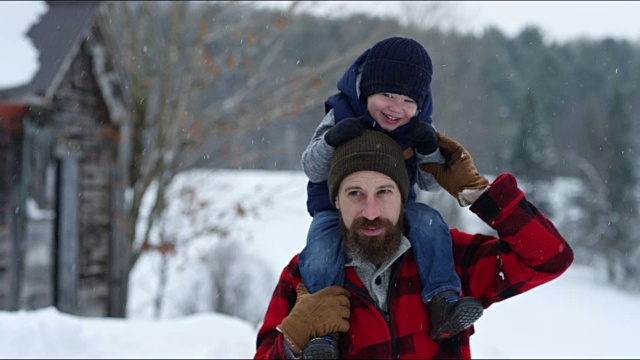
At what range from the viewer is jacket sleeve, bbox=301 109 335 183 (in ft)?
6.59

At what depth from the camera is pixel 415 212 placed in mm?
2002

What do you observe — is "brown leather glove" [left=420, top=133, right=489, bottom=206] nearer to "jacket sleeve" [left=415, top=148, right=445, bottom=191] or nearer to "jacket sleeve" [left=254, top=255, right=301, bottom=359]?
"jacket sleeve" [left=415, top=148, right=445, bottom=191]

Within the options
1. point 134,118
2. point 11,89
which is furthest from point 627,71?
point 11,89

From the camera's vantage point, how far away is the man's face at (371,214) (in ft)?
6.22

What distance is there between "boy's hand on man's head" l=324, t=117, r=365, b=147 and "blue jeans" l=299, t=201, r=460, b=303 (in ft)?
1.00

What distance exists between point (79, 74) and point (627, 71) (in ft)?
106

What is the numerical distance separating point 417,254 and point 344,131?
1.42 feet

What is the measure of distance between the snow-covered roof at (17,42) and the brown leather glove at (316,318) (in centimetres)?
582

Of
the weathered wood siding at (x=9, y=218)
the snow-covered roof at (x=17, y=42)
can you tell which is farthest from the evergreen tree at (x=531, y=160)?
the weathered wood siding at (x=9, y=218)

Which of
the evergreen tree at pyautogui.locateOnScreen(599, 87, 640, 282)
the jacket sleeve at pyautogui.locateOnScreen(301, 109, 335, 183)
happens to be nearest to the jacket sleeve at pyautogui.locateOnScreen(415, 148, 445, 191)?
the jacket sleeve at pyautogui.locateOnScreen(301, 109, 335, 183)

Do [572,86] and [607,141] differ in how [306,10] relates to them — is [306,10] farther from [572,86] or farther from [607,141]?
[572,86]

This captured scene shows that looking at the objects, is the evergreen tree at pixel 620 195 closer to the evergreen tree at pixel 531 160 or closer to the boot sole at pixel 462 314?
the evergreen tree at pixel 531 160

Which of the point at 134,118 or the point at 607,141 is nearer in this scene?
the point at 134,118

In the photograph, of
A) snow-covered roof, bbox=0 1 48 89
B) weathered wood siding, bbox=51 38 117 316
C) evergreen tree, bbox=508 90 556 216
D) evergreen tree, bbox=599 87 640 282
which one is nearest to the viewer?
snow-covered roof, bbox=0 1 48 89
